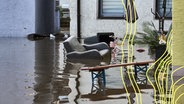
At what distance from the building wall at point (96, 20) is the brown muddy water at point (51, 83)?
211 inches

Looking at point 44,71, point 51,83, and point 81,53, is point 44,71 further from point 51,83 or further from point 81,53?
point 81,53

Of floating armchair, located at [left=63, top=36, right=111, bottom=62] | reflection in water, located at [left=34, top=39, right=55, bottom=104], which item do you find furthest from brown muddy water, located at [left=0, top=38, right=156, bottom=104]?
floating armchair, located at [left=63, top=36, right=111, bottom=62]

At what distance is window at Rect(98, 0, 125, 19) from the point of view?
2048 cm

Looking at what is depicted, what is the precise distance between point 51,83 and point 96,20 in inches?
441

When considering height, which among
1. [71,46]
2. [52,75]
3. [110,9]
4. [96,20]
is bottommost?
[52,75]

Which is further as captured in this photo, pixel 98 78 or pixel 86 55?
pixel 86 55

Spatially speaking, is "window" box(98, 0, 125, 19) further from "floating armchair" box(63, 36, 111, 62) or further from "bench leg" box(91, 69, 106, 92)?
"bench leg" box(91, 69, 106, 92)

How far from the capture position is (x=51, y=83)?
31.1ft

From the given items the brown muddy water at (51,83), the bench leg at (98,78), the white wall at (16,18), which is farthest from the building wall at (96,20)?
the bench leg at (98,78)

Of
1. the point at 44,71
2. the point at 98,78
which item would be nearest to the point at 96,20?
the point at 44,71

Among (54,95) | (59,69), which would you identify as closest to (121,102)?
(54,95)

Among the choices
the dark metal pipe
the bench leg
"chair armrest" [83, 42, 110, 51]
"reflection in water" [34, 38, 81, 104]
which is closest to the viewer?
"reflection in water" [34, 38, 81, 104]

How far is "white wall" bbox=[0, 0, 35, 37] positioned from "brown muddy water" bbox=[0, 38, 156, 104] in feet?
26.4

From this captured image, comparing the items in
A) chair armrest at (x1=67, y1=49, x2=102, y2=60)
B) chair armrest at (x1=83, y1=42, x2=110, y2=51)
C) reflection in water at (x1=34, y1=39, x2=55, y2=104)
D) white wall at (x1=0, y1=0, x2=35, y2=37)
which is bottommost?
reflection in water at (x1=34, y1=39, x2=55, y2=104)
